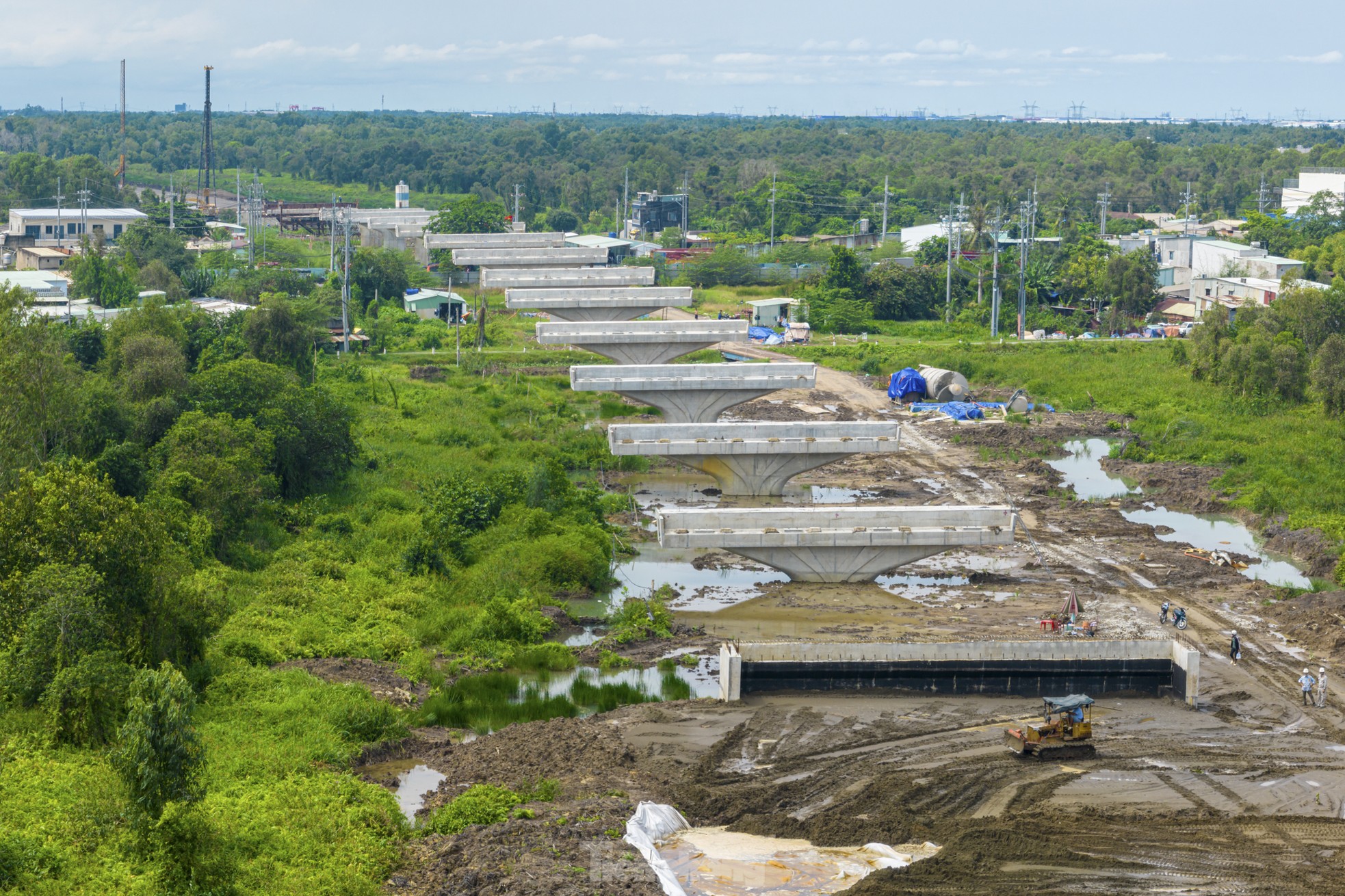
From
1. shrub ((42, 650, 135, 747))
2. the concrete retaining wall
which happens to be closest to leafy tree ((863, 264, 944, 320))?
the concrete retaining wall

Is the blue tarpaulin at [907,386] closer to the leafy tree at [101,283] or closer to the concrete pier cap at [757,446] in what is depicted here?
the concrete pier cap at [757,446]

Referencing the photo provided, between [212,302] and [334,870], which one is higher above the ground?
[212,302]

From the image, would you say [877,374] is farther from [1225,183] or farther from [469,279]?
[1225,183]

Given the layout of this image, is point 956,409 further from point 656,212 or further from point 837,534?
point 656,212

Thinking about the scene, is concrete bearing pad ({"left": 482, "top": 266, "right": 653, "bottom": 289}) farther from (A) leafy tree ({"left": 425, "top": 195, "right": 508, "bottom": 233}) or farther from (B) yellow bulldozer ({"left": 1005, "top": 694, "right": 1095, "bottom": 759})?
(B) yellow bulldozer ({"left": 1005, "top": 694, "right": 1095, "bottom": 759})

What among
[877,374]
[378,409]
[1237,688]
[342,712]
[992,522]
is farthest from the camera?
[877,374]

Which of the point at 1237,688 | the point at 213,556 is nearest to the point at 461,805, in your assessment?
the point at 213,556

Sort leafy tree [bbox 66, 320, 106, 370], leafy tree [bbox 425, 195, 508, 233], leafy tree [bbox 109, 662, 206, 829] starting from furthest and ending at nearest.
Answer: leafy tree [bbox 425, 195, 508, 233] → leafy tree [bbox 66, 320, 106, 370] → leafy tree [bbox 109, 662, 206, 829]

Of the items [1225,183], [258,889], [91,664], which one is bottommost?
[258,889]
